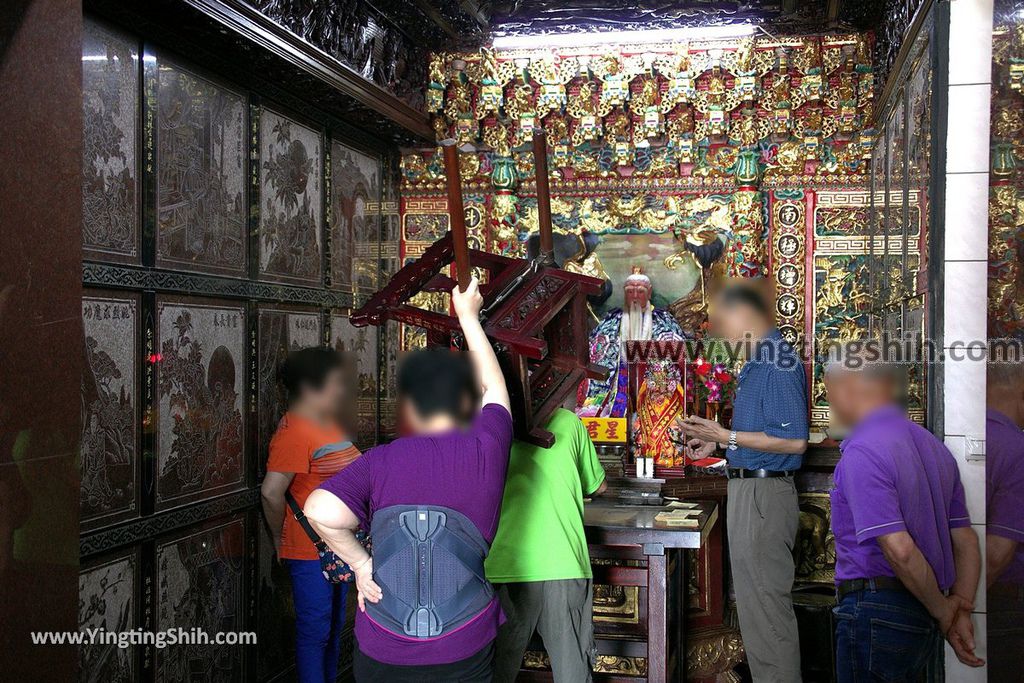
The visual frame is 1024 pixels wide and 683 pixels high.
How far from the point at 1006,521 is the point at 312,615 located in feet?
10.4

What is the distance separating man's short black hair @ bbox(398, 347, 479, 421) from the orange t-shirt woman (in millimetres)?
1579

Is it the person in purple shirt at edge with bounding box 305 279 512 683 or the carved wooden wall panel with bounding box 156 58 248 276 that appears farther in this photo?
the carved wooden wall panel with bounding box 156 58 248 276

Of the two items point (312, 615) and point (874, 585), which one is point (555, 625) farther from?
point (312, 615)

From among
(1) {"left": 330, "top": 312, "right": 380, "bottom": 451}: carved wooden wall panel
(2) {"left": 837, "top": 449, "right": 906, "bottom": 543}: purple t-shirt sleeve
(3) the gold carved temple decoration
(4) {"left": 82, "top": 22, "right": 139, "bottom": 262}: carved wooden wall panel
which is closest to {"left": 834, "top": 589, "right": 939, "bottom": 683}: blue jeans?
(2) {"left": 837, "top": 449, "right": 906, "bottom": 543}: purple t-shirt sleeve

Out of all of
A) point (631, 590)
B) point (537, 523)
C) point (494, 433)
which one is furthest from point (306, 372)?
point (494, 433)

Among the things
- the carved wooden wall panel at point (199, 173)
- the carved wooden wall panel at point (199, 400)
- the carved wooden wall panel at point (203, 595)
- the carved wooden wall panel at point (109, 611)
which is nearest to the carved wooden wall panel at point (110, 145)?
the carved wooden wall panel at point (199, 173)

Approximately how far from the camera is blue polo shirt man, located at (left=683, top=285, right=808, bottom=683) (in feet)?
14.4

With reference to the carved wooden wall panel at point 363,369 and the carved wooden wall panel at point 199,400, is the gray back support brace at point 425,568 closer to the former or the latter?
the carved wooden wall panel at point 199,400

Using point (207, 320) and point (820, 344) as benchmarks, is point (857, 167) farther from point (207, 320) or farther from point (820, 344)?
point (207, 320)

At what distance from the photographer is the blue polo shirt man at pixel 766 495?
4.39 metres

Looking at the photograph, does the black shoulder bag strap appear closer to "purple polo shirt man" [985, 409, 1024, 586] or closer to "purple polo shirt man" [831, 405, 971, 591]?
"purple polo shirt man" [831, 405, 971, 591]

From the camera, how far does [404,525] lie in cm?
227

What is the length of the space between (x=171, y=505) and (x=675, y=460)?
2.85 metres

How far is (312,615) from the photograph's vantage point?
12.8 feet
